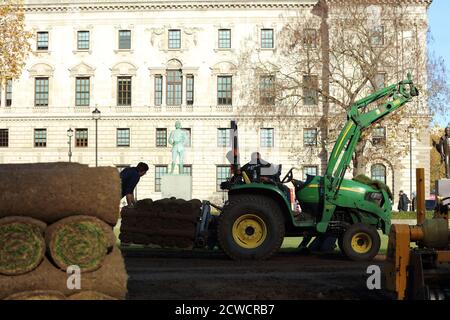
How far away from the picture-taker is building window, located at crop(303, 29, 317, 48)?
135ft

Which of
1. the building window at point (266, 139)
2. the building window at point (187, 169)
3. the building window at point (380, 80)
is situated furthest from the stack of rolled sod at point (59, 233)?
the building window at point (266, 139)

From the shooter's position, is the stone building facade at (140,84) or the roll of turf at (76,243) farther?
the stone building facade at (140,84)

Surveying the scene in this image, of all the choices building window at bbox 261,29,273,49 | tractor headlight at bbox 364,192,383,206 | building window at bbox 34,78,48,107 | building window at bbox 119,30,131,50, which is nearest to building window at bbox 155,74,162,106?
building window at bbox 119,30,131,50

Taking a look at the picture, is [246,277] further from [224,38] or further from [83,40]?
[83,40]

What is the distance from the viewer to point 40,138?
5712cm

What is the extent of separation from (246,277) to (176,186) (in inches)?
1110

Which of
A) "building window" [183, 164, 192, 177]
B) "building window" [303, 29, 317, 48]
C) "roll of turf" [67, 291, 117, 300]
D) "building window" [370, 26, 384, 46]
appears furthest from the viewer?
"building window" [183, 164, 192, 177]

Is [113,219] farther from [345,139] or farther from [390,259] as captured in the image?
[345,139]

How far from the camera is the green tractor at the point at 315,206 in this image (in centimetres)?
1216

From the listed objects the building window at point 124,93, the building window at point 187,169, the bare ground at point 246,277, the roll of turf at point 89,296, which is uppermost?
the building window at point 124,93

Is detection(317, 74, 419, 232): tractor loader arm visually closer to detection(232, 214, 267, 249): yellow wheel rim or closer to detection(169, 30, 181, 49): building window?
detection(232, 214, 267, 249): yellow wheel rim

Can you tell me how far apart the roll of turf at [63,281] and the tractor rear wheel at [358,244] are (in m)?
7.06

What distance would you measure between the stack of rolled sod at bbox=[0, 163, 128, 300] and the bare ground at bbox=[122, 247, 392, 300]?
1835 mm

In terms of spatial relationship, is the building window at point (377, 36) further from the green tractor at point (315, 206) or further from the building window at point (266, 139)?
the green tractor at point (315, 206)
